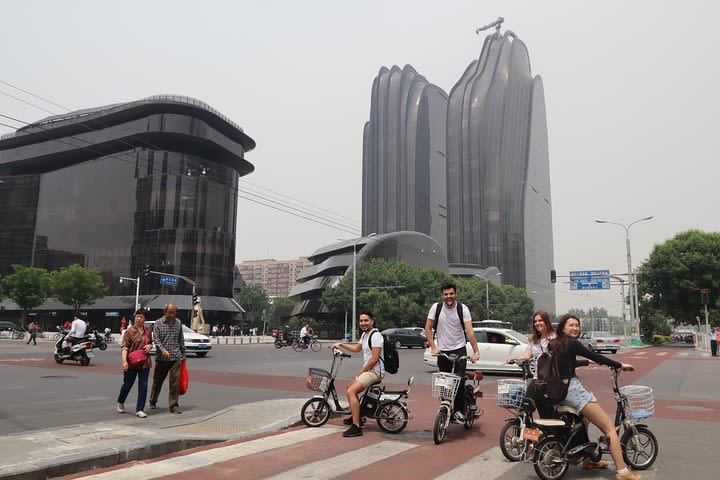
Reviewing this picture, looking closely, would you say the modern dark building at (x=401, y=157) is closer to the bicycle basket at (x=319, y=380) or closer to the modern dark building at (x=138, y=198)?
the modern dark building at (x=138, y=198)

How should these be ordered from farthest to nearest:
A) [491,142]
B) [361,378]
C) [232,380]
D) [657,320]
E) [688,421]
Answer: [491,142] → [657,320] → [232,380] → [688,421] → [361,378]

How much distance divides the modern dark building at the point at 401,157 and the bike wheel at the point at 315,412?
155712 mm

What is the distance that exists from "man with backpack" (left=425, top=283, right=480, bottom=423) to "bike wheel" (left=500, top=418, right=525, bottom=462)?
4.18ft

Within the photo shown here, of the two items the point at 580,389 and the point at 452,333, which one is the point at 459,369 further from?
the point at 580,389

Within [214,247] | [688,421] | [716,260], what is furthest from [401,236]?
[688,421]

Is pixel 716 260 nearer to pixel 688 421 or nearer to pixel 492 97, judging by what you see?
pixel 688 421

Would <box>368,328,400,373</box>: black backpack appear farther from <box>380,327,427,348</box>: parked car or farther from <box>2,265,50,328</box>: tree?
<box>2,265,50,328</box>: tree

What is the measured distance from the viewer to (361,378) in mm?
6895

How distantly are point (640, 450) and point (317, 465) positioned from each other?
331 cm

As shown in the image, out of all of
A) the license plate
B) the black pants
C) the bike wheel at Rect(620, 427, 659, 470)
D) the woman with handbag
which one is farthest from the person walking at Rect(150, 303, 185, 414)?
the bike wheel at Rect(620, 427, 659, 470)

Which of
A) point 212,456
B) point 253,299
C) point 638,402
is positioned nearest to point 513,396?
point 638,402

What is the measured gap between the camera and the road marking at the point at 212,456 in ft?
16.8

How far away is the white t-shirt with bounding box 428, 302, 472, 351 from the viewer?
712 cm

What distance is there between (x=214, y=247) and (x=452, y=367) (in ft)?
228
